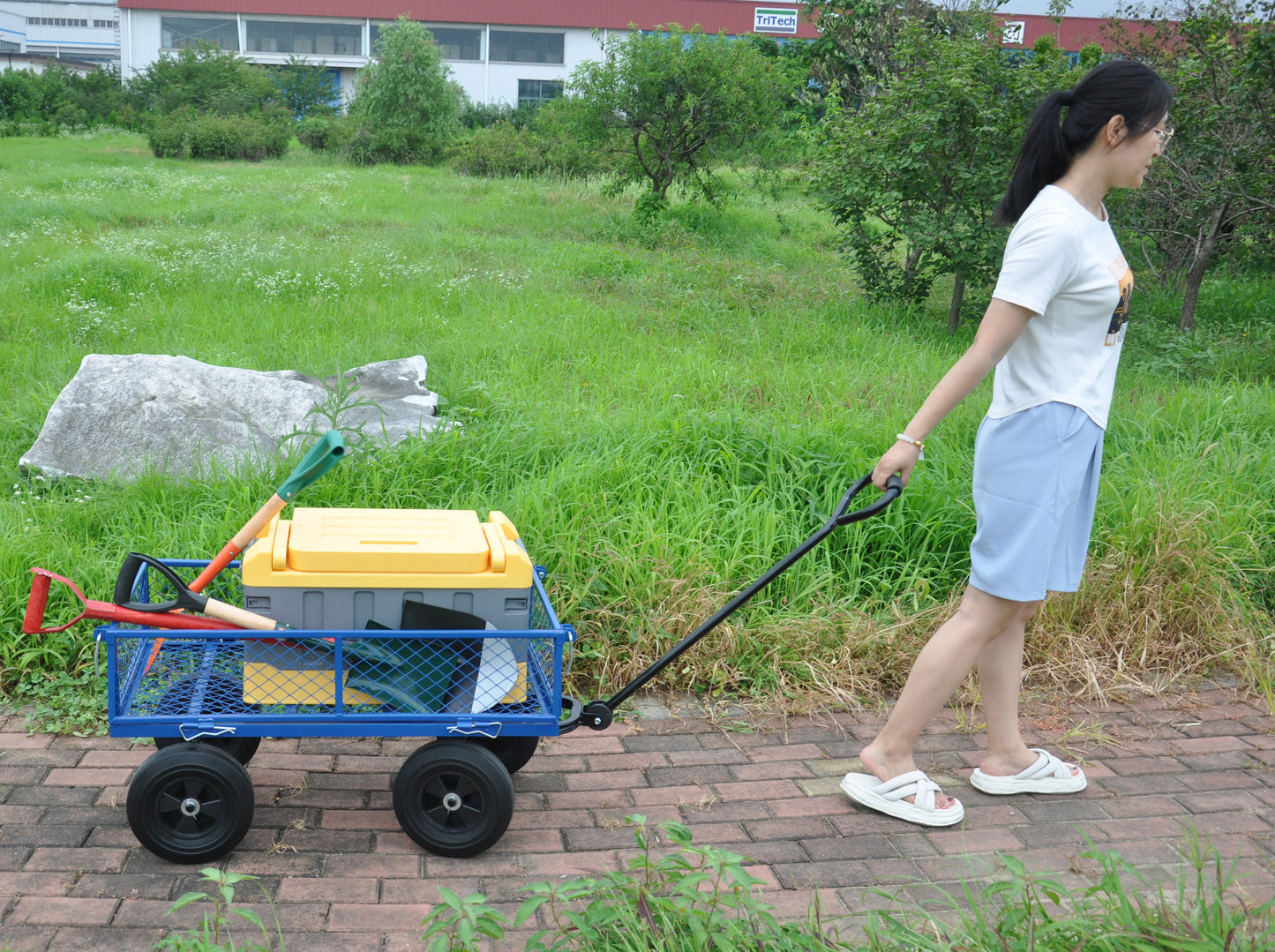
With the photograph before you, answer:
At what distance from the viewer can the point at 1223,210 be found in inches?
334

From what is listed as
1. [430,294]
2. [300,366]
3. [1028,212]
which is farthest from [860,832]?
[430,294]

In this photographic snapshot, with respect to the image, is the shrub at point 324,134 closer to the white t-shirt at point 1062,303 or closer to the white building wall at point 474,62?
the white building wall at point 474,62

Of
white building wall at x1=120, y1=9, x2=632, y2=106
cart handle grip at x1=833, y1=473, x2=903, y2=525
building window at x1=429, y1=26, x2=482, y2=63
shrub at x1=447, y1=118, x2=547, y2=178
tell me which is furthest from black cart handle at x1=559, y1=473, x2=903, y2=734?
building window at x1=429, y1=26, x2=482, y2=63

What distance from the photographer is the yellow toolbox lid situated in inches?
110

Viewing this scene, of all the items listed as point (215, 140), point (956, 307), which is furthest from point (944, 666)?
point (215, 140)

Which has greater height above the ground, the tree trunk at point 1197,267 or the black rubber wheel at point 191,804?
the tree trunk at point 1197,267

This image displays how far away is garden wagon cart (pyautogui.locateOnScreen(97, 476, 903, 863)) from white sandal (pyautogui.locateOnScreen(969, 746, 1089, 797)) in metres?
1.01

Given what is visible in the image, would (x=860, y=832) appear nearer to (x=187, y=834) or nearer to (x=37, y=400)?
(x=187, y=834)

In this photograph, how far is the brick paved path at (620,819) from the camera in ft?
8.45

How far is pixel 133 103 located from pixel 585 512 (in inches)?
1756

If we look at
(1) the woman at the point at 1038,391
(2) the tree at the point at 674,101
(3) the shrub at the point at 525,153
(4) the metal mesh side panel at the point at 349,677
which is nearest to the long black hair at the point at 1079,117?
(1) the woman at the point at 1038,391

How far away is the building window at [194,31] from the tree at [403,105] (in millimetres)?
29288

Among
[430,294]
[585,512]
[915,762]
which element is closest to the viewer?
[915,762]

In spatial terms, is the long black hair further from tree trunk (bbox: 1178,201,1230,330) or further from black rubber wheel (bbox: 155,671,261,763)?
tree trunk (bbox: 1178,201,1230,330)
